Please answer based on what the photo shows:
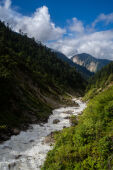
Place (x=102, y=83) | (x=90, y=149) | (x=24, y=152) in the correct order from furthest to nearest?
(x=102, y=83), (x=24, y=152), (x=90, y=149)

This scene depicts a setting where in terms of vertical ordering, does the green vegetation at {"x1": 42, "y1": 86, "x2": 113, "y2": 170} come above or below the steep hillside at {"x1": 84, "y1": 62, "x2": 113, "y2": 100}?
below

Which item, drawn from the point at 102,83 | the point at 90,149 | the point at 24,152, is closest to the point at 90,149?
the point at 90,149

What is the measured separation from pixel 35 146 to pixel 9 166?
439 centimetres

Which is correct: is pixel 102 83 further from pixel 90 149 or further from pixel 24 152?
pixel 90 149

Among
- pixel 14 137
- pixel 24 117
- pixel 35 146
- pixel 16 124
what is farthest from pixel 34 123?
pixel 35 146

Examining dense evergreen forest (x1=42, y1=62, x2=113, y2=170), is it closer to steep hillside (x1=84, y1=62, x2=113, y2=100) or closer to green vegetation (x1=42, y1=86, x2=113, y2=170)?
green vegetation (x1=42, y1=86, x2=113, y2=170)

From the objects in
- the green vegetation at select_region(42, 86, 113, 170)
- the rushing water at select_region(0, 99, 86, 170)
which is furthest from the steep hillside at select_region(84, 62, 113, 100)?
the green vegetation at select_region(42, 86, 113, 170)

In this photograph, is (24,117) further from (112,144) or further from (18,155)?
(112,144)

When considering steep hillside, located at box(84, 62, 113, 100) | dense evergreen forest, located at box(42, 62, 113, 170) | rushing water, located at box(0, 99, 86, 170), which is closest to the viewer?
dense evergreen forest, located at box(42, 62, 113, 170)

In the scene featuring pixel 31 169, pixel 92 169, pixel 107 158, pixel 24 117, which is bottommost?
pixel 31 169

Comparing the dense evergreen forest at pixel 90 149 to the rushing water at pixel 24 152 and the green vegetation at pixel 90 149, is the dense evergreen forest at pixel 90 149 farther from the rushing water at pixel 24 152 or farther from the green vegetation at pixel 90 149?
the rushing water at pixel 24 152

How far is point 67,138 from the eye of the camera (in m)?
11.6

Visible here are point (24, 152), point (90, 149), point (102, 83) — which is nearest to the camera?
point (90, 149)

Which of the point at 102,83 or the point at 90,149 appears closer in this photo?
the point at 90,149
